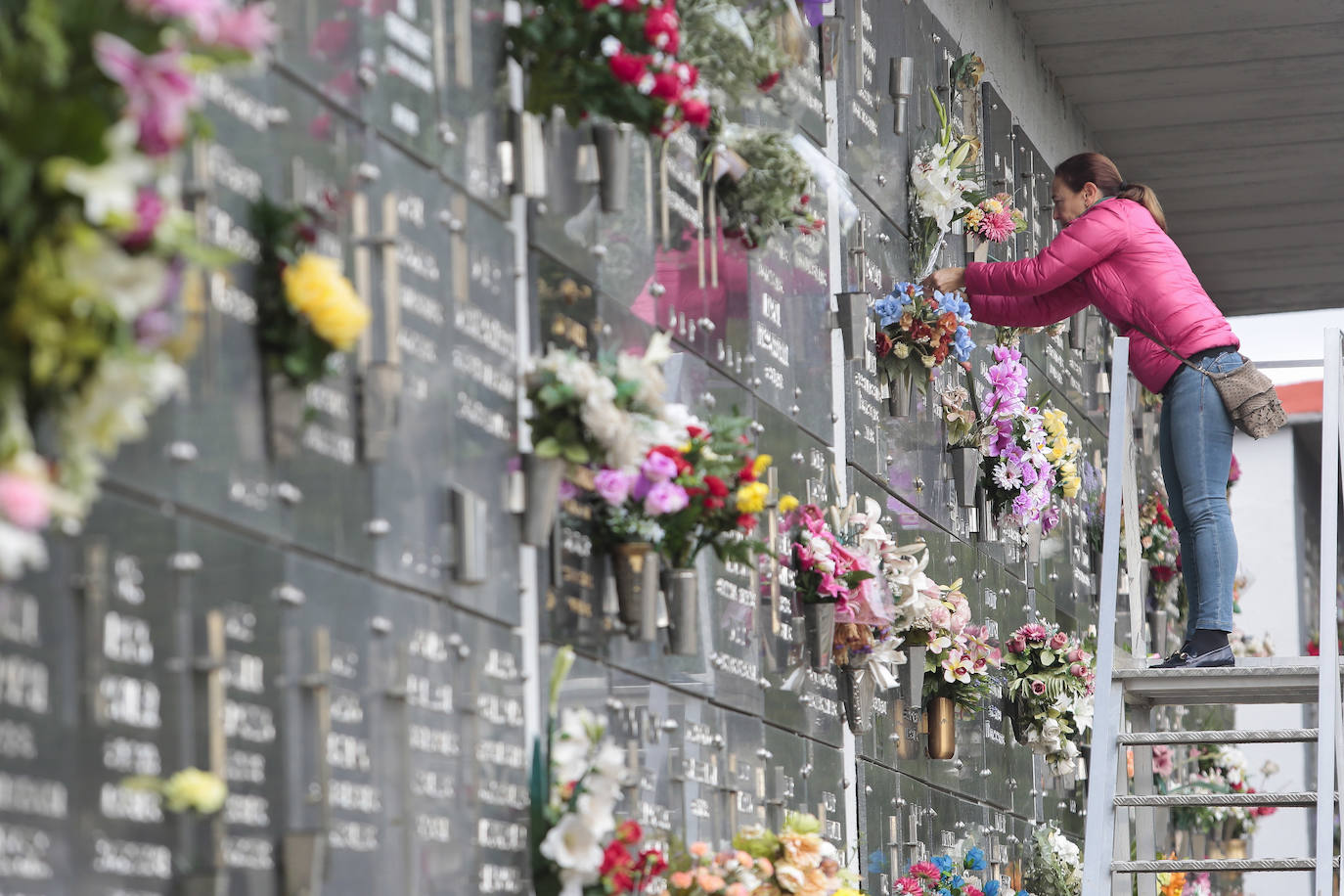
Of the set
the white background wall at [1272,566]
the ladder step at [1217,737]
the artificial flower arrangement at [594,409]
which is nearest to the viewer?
the artificial flower arrangement at [594,409]

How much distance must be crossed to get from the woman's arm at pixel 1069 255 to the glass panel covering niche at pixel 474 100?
8.88ft

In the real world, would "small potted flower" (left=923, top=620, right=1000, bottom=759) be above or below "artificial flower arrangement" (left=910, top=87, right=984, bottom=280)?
below

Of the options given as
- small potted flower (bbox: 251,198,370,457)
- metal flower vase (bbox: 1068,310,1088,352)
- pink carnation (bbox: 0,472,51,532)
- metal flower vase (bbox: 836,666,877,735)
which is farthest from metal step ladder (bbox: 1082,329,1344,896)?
pink carnation (bbox: 0,472,51,532)

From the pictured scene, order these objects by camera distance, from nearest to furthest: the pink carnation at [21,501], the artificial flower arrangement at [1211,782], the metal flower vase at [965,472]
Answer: the pink carnation at [21,501] < the metal flower vase at [965,472] < the artificial flower arrangement at [1211,782]

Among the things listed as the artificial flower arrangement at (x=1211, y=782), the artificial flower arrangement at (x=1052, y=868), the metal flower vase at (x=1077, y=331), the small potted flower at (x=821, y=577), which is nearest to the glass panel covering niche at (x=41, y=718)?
the small potted flower at (x=821, y=577)

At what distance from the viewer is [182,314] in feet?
8.59

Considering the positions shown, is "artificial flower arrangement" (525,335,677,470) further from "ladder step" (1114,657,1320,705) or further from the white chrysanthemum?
"ladder step" (1114,657,1320,705)

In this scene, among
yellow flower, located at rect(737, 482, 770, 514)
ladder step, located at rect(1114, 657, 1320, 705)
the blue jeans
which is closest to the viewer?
yellow flower, located at rect(737, 482, 770, 514)

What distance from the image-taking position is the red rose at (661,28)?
3.64m

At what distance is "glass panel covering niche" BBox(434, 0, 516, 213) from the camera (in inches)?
136

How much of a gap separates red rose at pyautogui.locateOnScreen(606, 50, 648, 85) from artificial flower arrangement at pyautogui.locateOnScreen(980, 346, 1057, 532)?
352 cm

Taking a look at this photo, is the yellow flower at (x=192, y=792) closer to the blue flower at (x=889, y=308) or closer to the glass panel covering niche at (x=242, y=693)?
the glass panel covering niche at (x=242, y=693)

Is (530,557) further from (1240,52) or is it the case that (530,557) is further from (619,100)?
(1240,52)

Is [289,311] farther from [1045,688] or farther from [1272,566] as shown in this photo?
[1272,566]
